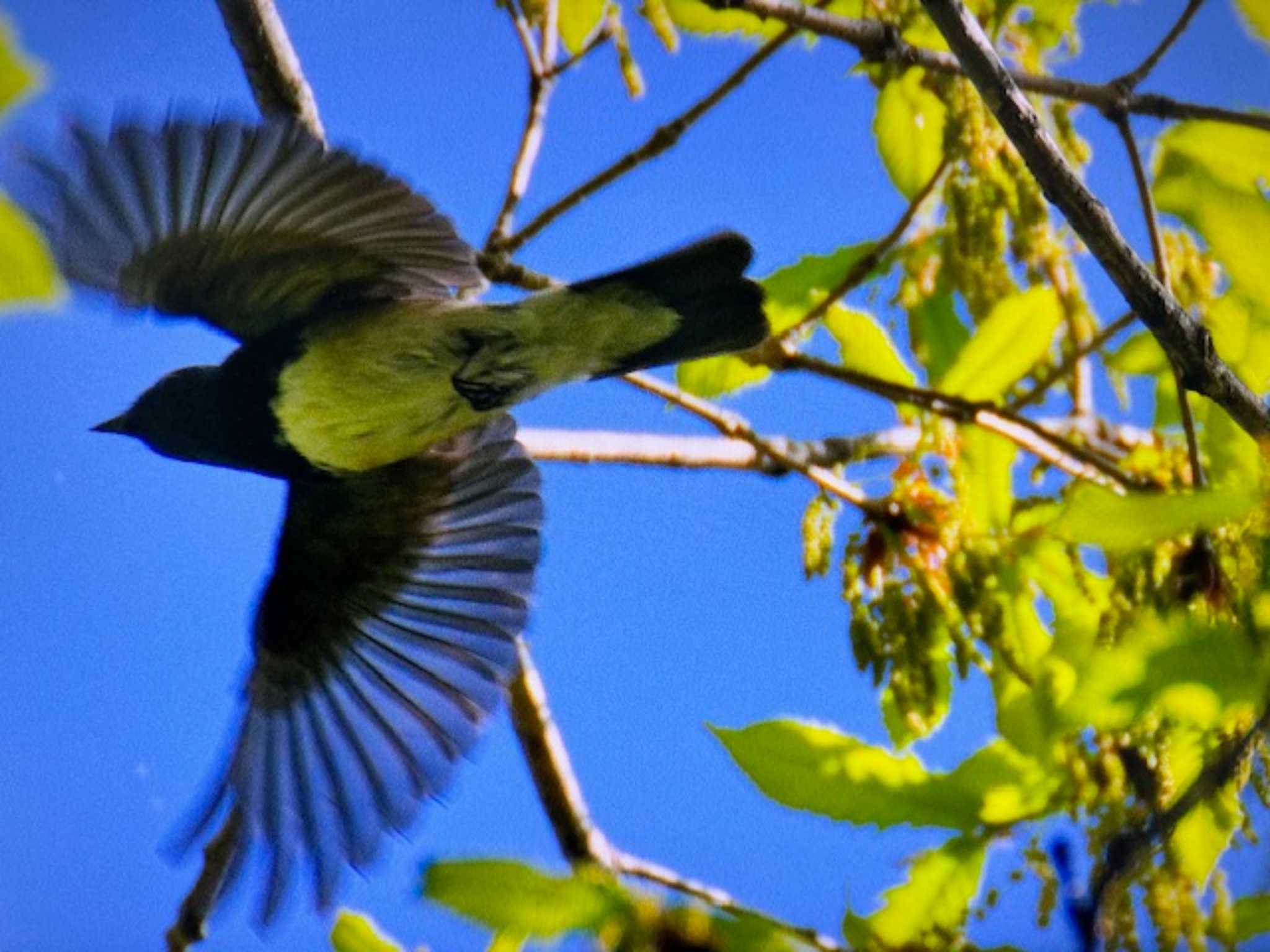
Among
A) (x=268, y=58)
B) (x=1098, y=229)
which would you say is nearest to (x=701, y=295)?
(x=268, y=58)

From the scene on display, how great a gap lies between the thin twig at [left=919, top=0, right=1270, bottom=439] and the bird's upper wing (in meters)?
0.94

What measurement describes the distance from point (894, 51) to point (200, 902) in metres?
1.43

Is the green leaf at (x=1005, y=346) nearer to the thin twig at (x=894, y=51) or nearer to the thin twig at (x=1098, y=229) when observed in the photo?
the thin twig at (x=894, y=51)

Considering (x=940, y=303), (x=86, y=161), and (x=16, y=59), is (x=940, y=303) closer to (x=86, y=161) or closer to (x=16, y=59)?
(x=86, y=161)

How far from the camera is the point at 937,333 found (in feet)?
8.50

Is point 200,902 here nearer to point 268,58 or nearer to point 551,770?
point 551,770

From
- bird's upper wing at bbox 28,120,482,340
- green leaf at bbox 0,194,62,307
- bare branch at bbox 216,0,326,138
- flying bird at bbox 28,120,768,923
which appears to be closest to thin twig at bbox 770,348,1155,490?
flying bird at bbox 28,120,768,923

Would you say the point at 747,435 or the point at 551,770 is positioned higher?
the point at 747,435

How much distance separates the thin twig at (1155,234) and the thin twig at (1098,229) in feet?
0.83

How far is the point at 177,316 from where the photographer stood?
2344 mm

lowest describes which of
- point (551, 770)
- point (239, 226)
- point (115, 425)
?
point (551, 770)

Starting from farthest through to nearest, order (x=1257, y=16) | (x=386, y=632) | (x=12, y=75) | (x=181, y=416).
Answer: (x=386, y=632) → (x=181, y=416) → (x=1257, y=16) → (x=12, y=75)

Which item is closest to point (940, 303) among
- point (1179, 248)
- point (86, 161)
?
point (1179, 248)

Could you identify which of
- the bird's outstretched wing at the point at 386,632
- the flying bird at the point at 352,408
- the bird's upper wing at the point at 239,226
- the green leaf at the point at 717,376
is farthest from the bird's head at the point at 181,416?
the green leaf at the point at 717,376
